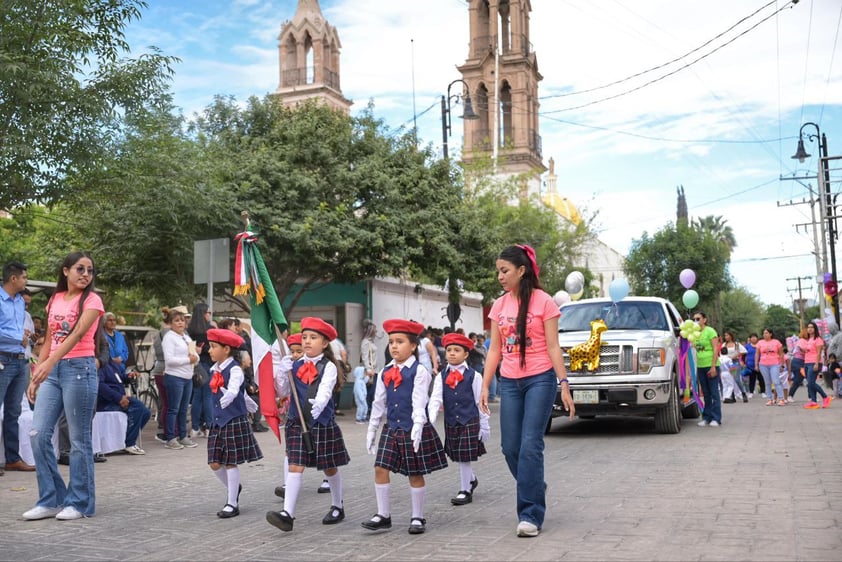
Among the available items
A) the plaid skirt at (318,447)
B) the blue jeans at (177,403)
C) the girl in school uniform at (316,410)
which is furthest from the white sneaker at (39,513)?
the blue jeans at (177,403)

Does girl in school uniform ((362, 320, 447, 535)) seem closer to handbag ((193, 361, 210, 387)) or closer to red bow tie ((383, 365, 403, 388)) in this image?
red bow tie ((383, 365, 403, 388))

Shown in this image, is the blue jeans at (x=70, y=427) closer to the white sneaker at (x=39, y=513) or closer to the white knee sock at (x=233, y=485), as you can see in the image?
the white sneaker at (x=39, y=513)

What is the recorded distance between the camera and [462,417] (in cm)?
794

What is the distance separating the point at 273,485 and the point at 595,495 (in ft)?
10.3

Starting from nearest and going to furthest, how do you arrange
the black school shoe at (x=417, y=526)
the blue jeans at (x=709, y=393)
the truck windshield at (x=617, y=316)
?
the black school shoe at (x=417, y=526)
the truck windshield at (x=617, y=316)
the blue jeans at (x=709, y=393)

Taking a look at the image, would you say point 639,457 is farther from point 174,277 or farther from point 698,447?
point 174,277

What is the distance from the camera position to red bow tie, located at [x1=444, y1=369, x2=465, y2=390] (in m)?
8.03

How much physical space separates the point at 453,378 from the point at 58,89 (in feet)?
23.5

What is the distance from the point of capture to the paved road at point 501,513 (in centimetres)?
566

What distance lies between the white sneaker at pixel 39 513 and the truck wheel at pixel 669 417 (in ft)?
28.2

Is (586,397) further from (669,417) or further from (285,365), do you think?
(285,365)

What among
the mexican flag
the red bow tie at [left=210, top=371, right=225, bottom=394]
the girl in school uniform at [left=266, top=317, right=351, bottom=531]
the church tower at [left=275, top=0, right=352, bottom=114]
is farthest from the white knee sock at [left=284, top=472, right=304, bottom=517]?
the church tower at [left=275, top=0, right=352, bottom=114]

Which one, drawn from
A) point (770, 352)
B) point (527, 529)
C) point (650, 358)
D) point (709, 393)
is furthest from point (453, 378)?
point (770, 352)

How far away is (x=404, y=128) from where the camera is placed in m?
23.7
